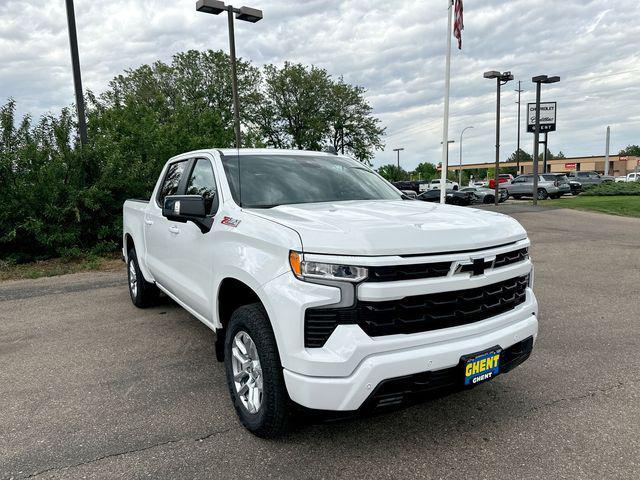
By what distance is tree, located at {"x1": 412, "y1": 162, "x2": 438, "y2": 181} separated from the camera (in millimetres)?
89812

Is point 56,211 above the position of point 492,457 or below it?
above

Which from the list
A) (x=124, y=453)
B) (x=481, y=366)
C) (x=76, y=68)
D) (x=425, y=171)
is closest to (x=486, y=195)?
(x=76, y=68)

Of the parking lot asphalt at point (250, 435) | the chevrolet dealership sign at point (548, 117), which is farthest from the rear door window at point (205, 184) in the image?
the chevrolet dealership sign at point (548, 117)

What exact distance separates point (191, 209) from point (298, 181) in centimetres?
97

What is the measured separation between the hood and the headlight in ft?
0.22

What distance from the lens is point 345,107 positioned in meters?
37.9

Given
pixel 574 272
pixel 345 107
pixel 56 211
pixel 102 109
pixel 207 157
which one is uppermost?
pixel 345 107

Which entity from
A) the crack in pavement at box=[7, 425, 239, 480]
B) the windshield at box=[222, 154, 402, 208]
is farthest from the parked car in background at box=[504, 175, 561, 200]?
the crack in pavement at box=[7, 425, 239, 480]

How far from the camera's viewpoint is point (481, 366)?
262 centimetres

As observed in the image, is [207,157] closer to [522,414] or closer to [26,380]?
[26,380]

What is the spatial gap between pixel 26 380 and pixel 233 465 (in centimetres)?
229

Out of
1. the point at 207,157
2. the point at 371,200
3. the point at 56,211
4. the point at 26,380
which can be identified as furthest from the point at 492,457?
the point at 56,211

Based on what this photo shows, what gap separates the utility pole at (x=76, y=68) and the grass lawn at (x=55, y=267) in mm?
2460

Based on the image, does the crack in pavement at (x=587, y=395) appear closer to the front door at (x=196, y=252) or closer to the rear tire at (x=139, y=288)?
the front door at (x=196, y=252)
